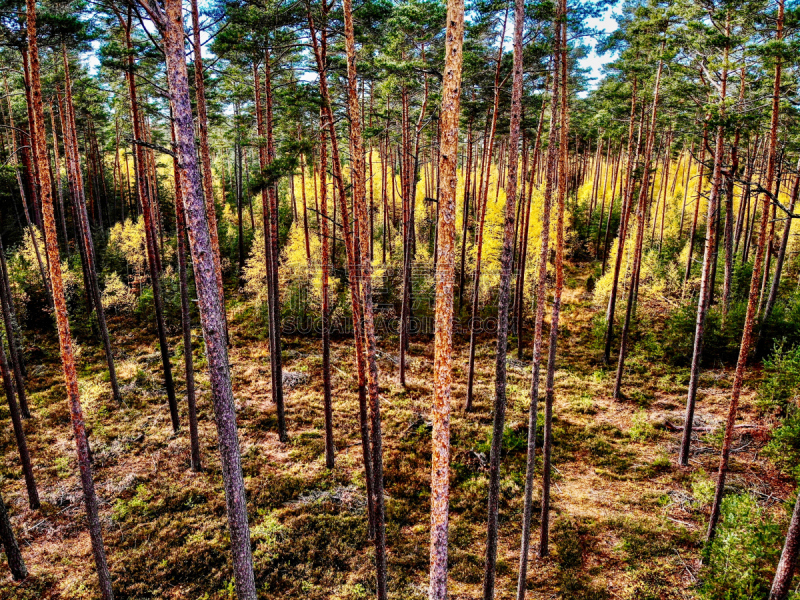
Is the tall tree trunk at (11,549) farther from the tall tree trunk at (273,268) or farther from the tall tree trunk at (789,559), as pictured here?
the tall tree trunk at (789,559)

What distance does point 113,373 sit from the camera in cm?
1702

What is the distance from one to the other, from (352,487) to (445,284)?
10009 mm

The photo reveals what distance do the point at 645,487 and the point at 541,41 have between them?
528 inches

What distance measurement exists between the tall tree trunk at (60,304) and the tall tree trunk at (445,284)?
6.96 metres

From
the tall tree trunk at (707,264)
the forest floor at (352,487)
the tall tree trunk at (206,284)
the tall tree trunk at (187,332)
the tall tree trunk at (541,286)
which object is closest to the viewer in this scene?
the tall tree trunk at (206,284)

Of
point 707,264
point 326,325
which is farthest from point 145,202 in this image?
point 707,264

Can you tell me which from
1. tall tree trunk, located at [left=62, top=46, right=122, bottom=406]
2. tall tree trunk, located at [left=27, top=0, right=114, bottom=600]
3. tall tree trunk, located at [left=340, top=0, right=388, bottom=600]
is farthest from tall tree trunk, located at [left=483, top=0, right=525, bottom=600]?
tall tree trunk, located at [left=62, top=46, right=122, bottom=406]

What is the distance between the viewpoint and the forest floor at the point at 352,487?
986 cm

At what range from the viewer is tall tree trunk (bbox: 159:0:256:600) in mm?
5043

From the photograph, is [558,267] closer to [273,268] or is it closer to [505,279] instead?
[505,279]

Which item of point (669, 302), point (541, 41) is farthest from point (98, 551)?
point (669, 302)

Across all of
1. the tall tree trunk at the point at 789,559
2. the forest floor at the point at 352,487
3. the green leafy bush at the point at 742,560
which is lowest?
the forest floor at the point at 352,487

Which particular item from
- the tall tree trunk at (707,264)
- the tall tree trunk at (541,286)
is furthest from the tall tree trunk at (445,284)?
the tall tree trunk at (707,264)

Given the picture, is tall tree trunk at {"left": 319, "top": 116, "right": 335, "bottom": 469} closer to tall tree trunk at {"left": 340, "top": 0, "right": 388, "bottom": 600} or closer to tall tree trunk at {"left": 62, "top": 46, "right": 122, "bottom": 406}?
tall tree trunk at {"left": 340, "top": 0, "right": 388, "bottom": 600}
